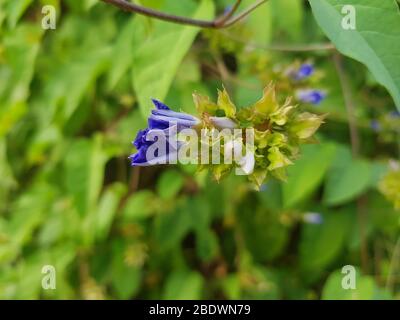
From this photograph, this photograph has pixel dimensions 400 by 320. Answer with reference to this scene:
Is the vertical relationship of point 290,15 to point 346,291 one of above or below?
above

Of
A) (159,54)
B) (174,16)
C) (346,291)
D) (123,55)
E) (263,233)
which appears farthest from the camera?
(263,233)

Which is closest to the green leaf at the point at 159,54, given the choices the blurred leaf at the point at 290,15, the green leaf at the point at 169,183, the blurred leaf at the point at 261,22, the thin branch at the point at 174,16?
the thin branch at the point at 174,16

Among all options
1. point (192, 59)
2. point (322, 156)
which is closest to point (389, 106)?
point (322, 156)

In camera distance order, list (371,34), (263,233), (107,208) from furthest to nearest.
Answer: (263,233) → (107,208) → (371,34)

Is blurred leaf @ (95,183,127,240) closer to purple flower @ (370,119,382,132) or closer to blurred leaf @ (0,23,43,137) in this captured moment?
blurred leaf @ (0,23,43,137)

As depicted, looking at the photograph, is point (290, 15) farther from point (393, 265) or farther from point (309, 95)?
point (393, 265)

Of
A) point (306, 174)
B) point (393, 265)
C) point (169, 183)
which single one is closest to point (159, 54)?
point (306, 174)
